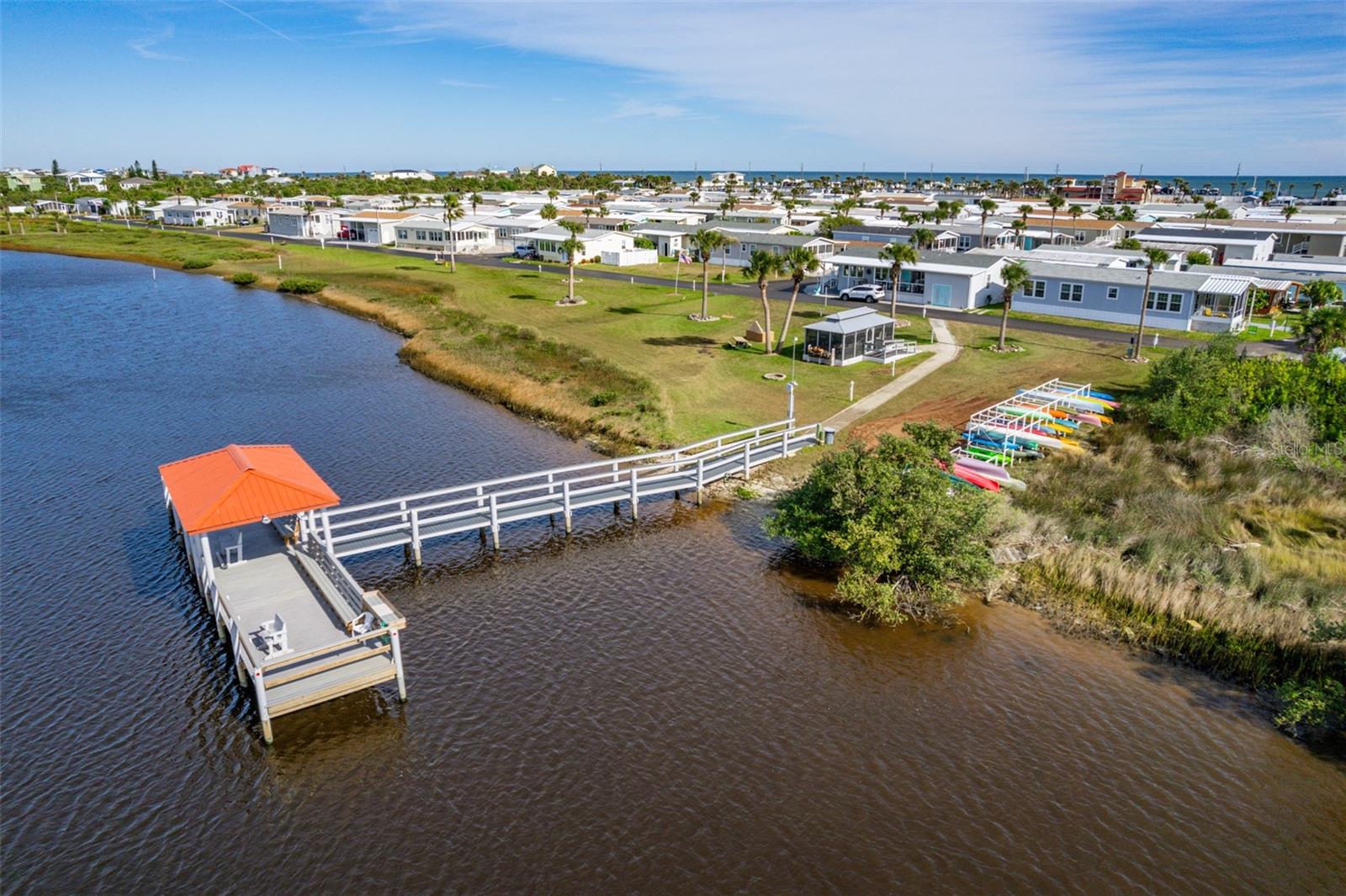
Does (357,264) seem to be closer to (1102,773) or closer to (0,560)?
(0,560)

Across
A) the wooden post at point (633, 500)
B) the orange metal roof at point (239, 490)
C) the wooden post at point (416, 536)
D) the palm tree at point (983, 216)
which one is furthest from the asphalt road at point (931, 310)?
the orange metal roof at point (239, 490)

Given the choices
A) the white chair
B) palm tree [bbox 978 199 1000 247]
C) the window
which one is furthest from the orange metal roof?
palm tree [bbox 978 199 1000 247]

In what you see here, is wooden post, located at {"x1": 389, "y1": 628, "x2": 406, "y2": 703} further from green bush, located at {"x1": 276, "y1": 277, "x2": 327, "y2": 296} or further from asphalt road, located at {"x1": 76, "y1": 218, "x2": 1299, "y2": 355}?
green bush, located at {"x1": 276, "y1": 277, "x2": 327, "y2": 296}

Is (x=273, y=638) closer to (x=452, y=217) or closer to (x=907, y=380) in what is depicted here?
(x=907, y=380)

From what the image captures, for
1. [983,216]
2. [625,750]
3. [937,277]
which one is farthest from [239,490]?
[983,216]

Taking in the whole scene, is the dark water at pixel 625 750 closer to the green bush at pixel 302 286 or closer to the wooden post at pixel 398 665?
the wooden post at pixel 398 665

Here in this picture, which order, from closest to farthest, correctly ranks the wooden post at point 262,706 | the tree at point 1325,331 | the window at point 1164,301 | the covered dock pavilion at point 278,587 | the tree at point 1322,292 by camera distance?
the wooden post at point 262,706, the covered dock pavilion at point 278,587, the tree at point 1325,331, the tree at point 1322,292, the window at point 1164,301
